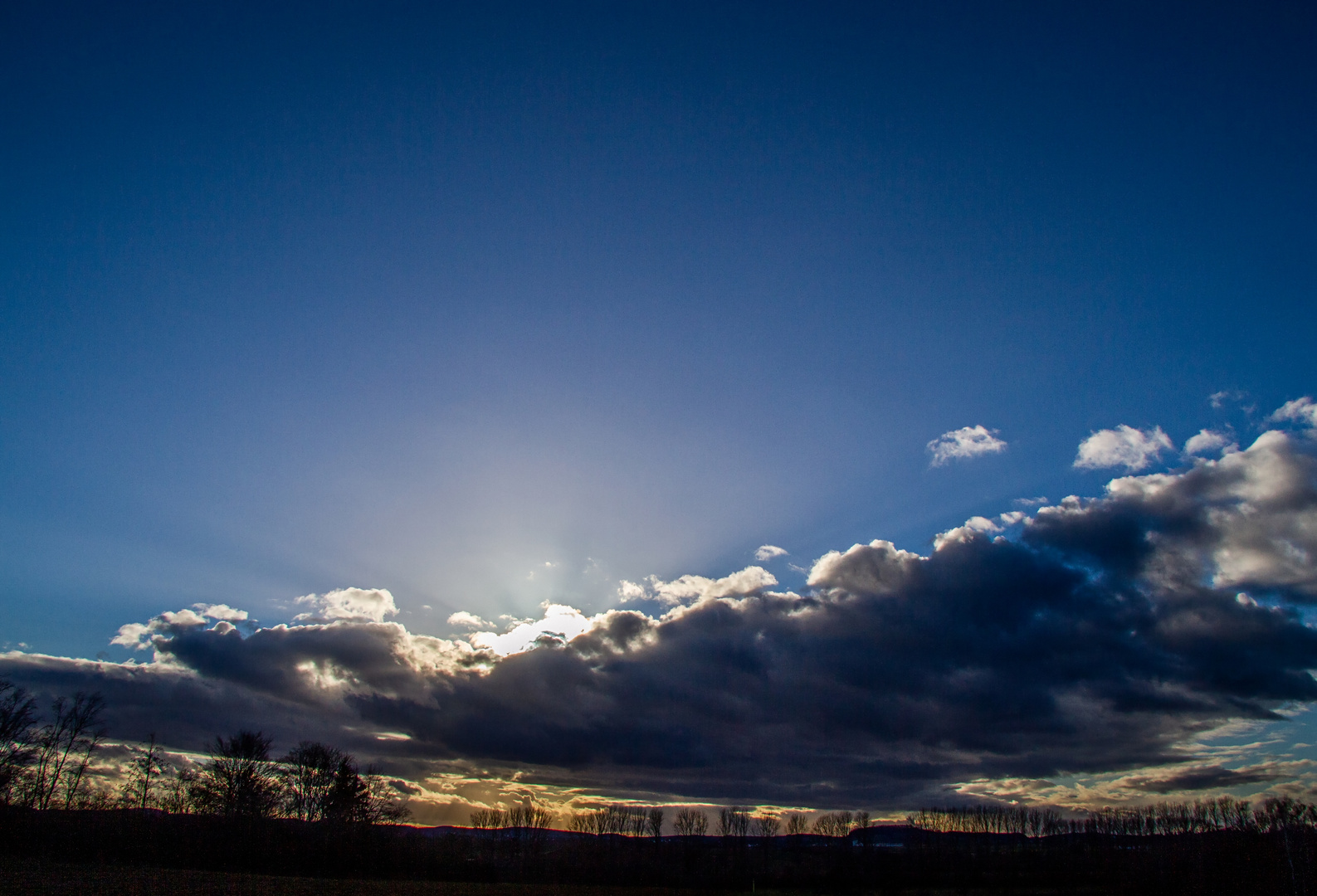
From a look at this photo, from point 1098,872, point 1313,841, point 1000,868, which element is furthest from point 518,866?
point 1313,841

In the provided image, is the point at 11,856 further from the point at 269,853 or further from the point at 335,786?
the point at 335,786

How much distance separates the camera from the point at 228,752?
90125 mm

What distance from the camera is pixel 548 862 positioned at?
13888 cm

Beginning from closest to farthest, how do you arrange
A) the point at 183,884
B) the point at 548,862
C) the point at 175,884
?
1. the point at 175,884
2. the point at 183,884
3. the point at 548,862

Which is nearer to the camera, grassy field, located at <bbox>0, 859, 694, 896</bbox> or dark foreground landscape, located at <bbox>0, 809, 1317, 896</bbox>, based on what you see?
grassy field, located at <bbox>0, 859, 694, 896</bbox>

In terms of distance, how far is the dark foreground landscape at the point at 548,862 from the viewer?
Result: 226 ft

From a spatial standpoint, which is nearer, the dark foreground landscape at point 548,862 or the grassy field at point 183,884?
the grassy field at point 183,884

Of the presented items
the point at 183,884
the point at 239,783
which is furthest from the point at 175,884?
the point at 239,783

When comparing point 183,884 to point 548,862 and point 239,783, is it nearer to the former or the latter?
point 239,783

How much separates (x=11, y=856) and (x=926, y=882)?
139 m

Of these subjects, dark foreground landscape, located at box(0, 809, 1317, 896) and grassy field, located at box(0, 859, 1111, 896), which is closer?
grassy field, located at box(0, 859, 1111, 896)

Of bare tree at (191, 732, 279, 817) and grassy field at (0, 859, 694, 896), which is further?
bare tree at (191, 732, 279, 817)

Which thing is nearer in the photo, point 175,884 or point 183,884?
point 175,884

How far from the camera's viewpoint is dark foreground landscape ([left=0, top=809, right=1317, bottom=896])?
6899cm
